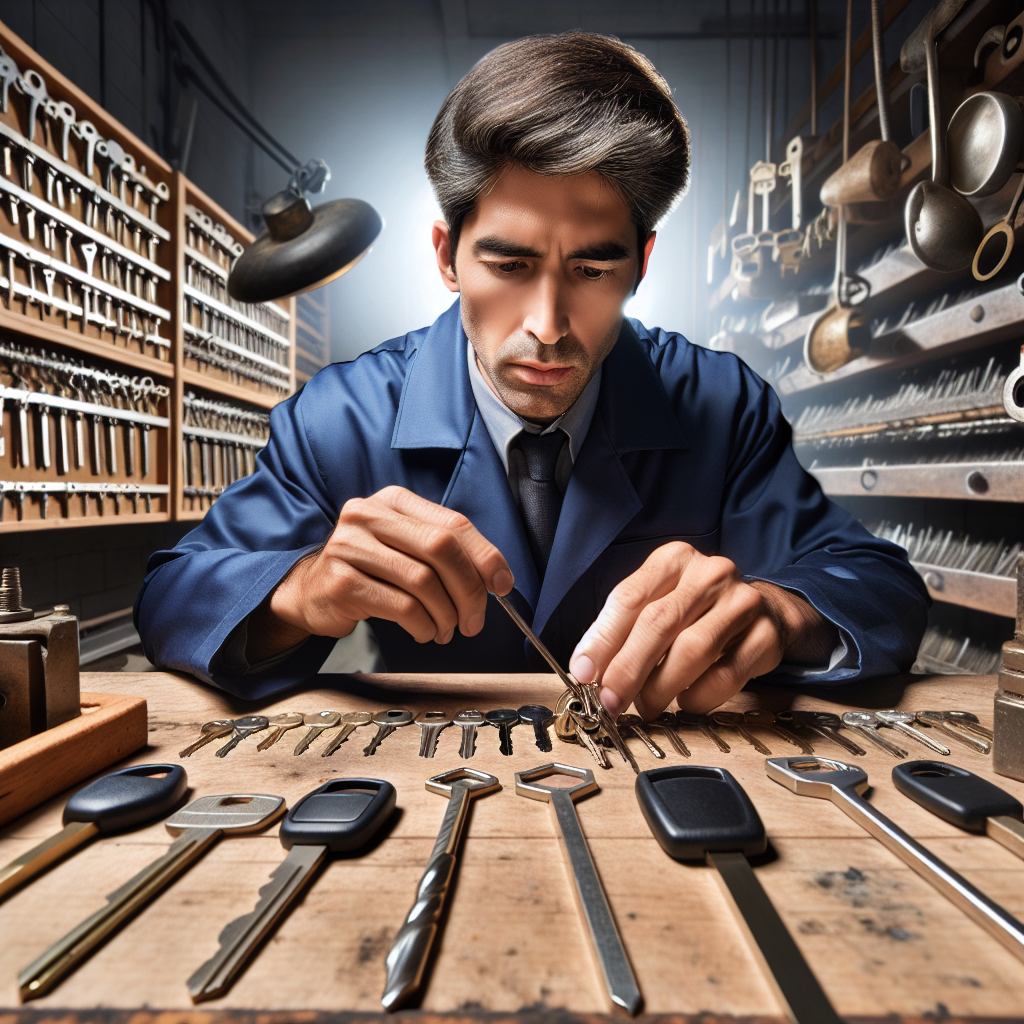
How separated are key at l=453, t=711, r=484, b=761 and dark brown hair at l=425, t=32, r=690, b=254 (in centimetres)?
80

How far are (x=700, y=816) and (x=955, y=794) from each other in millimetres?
210

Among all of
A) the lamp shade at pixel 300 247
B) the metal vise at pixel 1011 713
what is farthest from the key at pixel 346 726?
the lamp shade at pixel 300 247

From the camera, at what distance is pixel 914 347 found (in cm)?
182

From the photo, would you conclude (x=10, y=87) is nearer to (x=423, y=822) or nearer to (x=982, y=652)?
(x=423, y=822)

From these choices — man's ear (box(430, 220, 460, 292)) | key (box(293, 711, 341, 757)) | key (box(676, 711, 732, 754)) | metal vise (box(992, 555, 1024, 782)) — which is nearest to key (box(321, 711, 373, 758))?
key (box(293, 711, 341, 757))

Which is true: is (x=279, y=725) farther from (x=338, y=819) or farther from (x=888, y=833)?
(x=888, y=833)

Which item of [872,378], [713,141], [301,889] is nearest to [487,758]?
[301,889]

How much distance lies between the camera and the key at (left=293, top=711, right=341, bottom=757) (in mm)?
663

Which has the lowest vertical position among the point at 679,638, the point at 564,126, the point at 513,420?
the point at 679,638

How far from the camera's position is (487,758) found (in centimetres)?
63

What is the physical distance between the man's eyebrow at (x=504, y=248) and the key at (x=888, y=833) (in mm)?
767

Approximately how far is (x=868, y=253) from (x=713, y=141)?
1878 mm

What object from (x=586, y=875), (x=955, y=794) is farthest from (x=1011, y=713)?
(x=586, y=875)

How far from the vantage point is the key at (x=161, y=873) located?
0.33m
